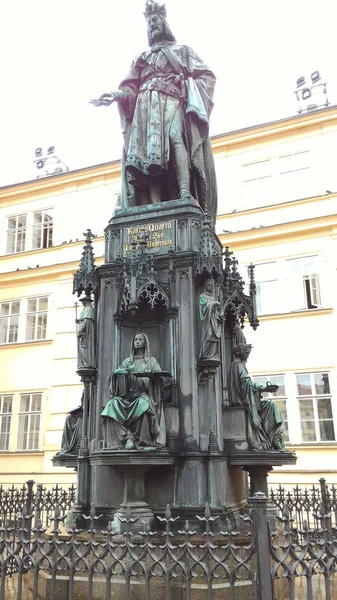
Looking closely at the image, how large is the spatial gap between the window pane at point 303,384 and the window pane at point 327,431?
1247 millimetres

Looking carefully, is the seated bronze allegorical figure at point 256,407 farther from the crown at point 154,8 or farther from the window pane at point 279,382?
the window pane at point 279,382

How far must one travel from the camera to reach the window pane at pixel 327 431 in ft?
62.8

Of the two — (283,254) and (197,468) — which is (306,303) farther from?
(197,468)

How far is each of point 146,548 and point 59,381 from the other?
1944cm

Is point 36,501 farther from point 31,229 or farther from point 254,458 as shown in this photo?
point 31,229

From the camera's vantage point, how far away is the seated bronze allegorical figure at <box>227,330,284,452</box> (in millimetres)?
7920

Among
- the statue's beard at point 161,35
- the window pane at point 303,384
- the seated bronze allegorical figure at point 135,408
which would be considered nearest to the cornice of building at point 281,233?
the window pane at point 303,384

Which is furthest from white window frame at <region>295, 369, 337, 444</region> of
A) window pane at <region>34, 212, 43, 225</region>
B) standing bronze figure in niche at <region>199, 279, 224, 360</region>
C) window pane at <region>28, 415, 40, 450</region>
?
window pane at <region>34, 212, 43, 225</region>

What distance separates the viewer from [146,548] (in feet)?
15.7

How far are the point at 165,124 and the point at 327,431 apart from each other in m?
14.0

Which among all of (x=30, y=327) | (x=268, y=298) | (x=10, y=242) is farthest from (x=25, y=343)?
(x=268, y=298)

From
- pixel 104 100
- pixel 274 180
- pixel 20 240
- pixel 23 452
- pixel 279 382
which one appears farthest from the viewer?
pixel 20 240

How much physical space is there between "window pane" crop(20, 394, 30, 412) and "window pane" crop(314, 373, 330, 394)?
506 inches

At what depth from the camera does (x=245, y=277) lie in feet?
71.7
